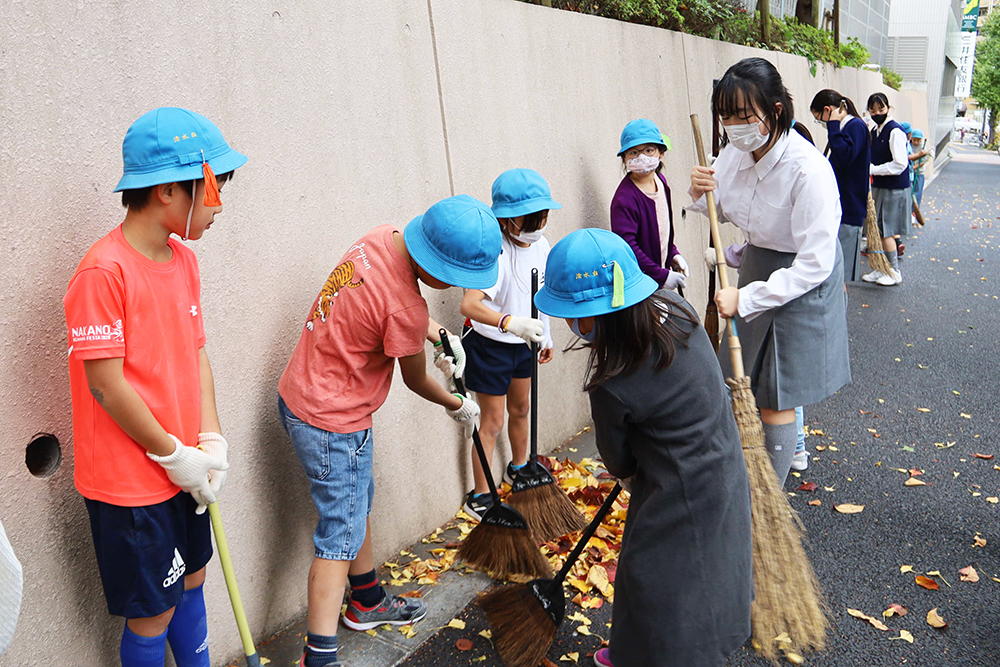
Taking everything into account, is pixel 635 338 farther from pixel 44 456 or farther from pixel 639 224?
pixel 639 224

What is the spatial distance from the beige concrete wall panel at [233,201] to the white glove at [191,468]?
375mm

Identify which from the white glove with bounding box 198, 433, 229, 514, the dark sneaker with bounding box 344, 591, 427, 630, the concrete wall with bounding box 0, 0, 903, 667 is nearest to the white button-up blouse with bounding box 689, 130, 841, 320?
the concrete wall with bounding box 0, 0, 903, 667

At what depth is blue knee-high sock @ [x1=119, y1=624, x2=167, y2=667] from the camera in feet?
7.55

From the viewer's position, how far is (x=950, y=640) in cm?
317

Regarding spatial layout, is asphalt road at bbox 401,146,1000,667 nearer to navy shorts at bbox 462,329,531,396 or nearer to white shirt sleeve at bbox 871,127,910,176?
navy shorts at bbox 462,329,531,396

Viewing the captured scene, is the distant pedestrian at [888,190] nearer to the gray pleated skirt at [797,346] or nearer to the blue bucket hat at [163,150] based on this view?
the gray pleated skirt at [797,346]

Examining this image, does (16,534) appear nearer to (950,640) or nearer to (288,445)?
(288,445)

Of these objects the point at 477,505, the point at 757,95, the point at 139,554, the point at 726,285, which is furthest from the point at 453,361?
the point at 757,95

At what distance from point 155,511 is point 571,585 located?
2.02 meters

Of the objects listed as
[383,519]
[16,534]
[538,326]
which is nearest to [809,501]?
[538,326]

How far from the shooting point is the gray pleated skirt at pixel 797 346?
365 centimetres

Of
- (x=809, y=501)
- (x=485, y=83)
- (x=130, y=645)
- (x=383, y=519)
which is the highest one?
(x=485, y=83)

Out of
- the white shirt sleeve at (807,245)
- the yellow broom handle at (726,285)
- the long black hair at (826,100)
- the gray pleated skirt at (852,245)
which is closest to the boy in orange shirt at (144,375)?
the yellow broom handle at (726,285)

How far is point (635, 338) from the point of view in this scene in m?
2.22
